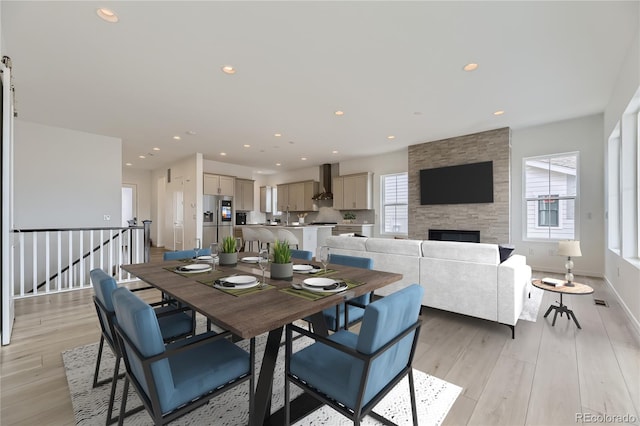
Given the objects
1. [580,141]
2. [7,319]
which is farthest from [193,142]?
[580,141]

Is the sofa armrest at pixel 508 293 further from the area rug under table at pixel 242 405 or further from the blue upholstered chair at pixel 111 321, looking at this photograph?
the blue upholstered chair at pixel 111 321

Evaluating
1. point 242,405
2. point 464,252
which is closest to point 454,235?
point 464,252

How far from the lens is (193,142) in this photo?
621 centimetres

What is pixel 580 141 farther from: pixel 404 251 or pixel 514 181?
A: pixel 404 251

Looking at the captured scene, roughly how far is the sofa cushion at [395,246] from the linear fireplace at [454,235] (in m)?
3.41

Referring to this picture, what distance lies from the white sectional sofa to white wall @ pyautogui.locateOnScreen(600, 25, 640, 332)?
97 cm

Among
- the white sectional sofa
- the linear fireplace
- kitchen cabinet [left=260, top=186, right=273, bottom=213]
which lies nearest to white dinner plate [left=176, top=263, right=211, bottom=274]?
the white sectional sofa

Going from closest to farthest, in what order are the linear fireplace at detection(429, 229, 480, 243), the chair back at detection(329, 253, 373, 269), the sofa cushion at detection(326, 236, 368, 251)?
the chair back at detection(329, 253, 373, 269)
the sofa cushion at detection(326, 236, 368, 251)
the linear fireplace at detection(429, 229, 480, 243)

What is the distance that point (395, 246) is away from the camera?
336 centimetres

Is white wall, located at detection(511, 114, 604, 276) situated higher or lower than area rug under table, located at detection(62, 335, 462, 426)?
higher

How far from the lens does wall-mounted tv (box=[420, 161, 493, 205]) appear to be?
5.78 meters

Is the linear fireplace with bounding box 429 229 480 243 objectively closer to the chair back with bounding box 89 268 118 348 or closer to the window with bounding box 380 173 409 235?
the window with bounding box 380 173 409 235

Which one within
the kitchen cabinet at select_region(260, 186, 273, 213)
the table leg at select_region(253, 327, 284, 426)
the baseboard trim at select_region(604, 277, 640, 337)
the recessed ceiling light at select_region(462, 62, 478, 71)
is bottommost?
the baseboard trim at select_region(604, 277, 640, 337)

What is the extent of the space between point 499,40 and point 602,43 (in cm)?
110
